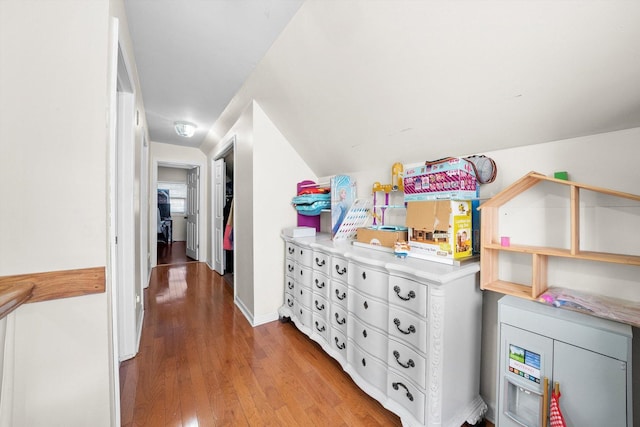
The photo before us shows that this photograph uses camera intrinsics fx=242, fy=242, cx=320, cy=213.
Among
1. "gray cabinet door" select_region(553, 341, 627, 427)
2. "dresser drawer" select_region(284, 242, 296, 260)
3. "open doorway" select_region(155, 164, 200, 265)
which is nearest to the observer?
"gray cabinet door" select_region(553, 341, 627, 427)

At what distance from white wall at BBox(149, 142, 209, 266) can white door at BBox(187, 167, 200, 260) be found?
0.36 feet

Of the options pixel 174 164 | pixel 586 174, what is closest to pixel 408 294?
pixel 586 174

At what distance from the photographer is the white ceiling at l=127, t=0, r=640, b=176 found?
90 cm

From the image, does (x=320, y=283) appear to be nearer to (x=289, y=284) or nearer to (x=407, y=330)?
(x=289, y=284)

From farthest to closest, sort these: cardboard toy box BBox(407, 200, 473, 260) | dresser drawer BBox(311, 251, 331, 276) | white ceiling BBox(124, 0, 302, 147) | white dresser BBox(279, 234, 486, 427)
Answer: dresser drawer BBox(311, 251, 331, 276), white ceiling BBox(124, 0, 302, 147), cardboard toy box BBox(407, 200, 473, 260), white dresser BBox(279, 234, 486, 427)

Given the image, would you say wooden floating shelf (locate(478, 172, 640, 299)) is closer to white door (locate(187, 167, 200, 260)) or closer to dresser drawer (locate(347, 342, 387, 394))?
dresser drawer (locate(347, 342, 387, 394))

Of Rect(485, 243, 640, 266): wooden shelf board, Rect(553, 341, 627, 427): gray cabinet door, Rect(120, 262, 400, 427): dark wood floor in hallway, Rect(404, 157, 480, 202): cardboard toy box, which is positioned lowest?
Rect(120, 262, 400, 427): dark wood floor in hallway

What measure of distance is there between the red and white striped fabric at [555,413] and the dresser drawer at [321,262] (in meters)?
1.27

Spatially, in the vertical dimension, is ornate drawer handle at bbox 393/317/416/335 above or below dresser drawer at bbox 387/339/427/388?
above

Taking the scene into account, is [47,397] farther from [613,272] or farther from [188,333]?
[613,272]

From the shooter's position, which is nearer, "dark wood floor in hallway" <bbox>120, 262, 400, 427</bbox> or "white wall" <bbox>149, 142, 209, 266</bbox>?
"dark wood floor in hallway" <bbox>120, 262, 400, 427</bbox>

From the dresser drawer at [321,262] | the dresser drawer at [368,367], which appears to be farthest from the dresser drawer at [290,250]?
the dresser drawer at [368,367]

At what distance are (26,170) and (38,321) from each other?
60 centimetres

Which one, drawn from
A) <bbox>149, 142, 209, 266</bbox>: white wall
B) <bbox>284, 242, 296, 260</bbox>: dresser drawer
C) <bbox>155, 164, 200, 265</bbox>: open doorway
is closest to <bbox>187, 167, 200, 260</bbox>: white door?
<bbox>155, 164, 200, 265</bbox>: open doorway
